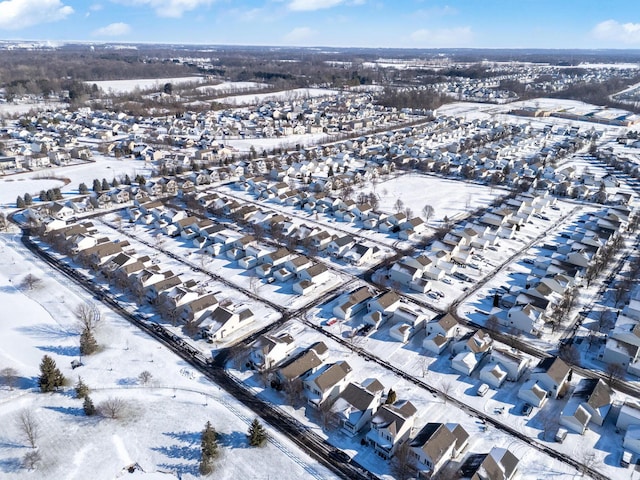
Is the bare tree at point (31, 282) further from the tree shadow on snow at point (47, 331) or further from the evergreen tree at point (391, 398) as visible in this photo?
the evergreen tree at point (391, 398)

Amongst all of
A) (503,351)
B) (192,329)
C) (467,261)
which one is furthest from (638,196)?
(192,329)

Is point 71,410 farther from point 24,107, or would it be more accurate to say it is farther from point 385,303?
point 24,107

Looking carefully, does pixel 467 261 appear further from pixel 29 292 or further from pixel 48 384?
pixel 29 292

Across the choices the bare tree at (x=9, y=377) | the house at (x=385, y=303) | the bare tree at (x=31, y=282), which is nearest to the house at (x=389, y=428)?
the house at (x=385, y=303)

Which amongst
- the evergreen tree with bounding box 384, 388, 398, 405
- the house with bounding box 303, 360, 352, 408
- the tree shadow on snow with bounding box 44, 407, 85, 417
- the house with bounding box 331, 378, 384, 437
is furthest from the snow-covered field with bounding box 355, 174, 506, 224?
the tree shadow on snow with bounding box 44, 407, 85, 417

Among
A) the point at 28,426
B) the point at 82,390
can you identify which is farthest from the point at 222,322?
the point at 28,426

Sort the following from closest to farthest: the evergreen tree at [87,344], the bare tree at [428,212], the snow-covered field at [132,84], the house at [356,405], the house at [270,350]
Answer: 1. the house at [356,405]
2. the house at [270,350]
3. the evergreen tree at [87,344]
4. the bare tree at [428,212]
5. the snow-covered field at [132,84]
